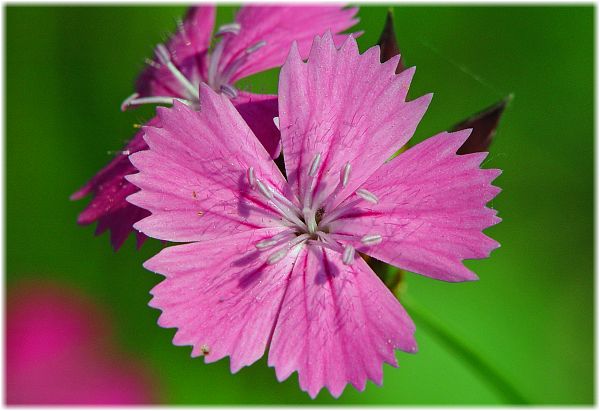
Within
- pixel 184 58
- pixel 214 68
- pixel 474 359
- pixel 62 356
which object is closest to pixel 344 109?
pixel 214 68

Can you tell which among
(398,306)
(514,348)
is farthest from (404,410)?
(398,306)

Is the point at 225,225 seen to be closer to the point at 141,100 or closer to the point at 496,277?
the point at 141,100

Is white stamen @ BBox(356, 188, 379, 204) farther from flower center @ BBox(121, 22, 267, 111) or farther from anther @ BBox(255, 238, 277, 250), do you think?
flower center @ BBox(121, 22, 267, 111)

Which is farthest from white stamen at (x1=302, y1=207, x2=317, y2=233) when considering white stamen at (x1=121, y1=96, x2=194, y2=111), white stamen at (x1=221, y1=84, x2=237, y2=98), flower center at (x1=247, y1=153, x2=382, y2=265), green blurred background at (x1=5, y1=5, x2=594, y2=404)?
green blurred background at (x1=5, y1=5, x2=594, y2=404)

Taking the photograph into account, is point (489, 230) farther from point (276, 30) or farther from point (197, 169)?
point (197, 169)

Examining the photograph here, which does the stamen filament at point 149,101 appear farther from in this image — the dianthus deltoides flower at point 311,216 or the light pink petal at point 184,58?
the dianthus deltoides flower at point 311,216
